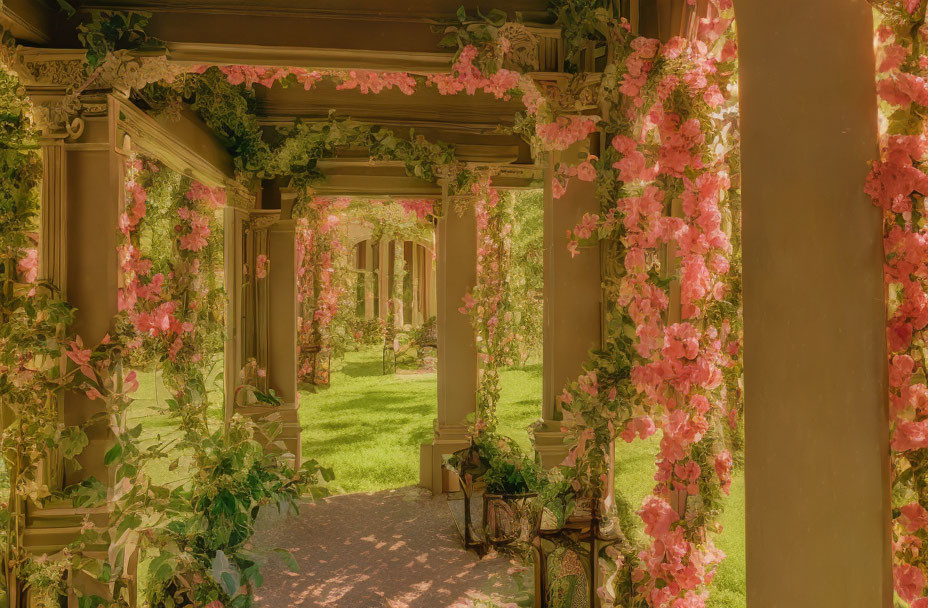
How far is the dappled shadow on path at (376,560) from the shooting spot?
3.23 metres

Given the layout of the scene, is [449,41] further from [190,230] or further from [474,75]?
[190,230]

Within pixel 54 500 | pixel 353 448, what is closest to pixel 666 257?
pixel 54 500

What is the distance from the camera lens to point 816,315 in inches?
44.2

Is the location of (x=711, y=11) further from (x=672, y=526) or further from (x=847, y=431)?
(x=672, y=526)

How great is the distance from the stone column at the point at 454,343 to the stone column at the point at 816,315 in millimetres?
3772

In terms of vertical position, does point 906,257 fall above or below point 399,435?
above

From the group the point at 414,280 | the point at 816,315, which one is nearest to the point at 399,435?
the point at 816,315

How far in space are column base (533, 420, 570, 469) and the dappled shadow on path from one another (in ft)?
3.59

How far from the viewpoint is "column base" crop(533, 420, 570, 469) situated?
266 centimetres

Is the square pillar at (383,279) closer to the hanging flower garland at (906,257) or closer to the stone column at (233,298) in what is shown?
the stone column at (233,298)

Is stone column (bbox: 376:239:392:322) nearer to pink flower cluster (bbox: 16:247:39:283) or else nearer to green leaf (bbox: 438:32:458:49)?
pink flower cluster (bbox: 16:247:39:283)

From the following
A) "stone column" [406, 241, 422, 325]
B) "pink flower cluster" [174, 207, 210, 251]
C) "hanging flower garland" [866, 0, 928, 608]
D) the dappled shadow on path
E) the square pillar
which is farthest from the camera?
"stone column" [406, 241, 422, 325]

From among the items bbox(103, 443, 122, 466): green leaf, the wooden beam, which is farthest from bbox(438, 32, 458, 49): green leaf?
bbox(103, 443, 122, 466): green leaf

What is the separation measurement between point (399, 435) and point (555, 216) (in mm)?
4718
